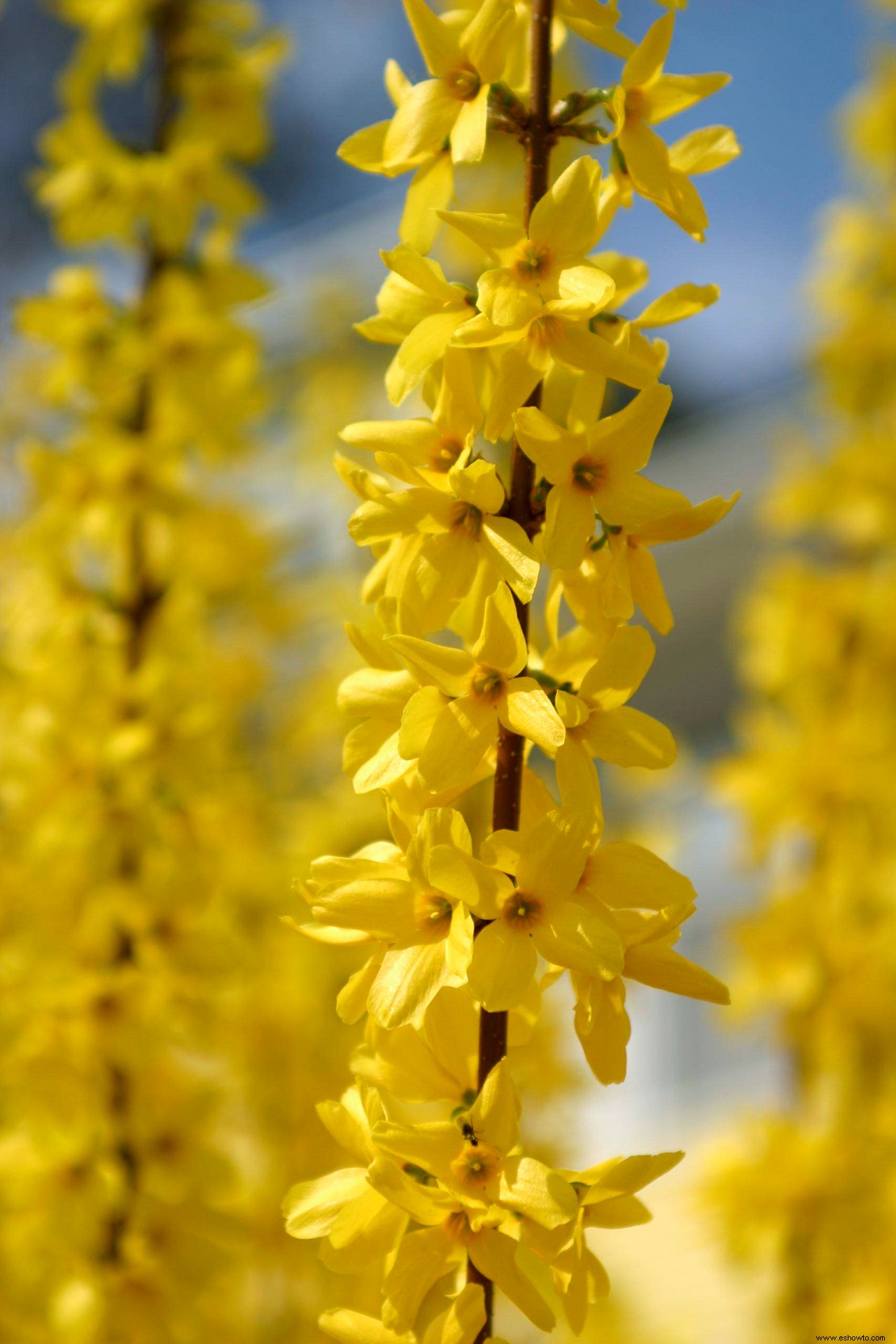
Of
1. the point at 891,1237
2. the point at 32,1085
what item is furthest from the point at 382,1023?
the point at 891,1237

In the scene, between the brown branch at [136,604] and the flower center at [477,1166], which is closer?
the flower center at [477,1166]

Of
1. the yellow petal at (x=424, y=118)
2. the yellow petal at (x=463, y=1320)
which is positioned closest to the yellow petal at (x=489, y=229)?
the yellow petal at (x=424, y=118)

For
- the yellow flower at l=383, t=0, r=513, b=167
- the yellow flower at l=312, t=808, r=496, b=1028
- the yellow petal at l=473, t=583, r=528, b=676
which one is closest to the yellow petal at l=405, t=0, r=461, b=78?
the yellow flower at l=383, t=0, r=513, b=167

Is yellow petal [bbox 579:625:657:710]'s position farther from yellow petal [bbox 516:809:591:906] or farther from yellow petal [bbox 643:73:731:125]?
yellow petal [bbox 643:73:731:125]

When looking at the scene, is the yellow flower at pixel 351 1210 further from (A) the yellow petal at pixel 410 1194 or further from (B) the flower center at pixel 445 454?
(B) the flower center at pixel 445 454

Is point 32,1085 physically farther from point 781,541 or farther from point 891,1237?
point 781,541
